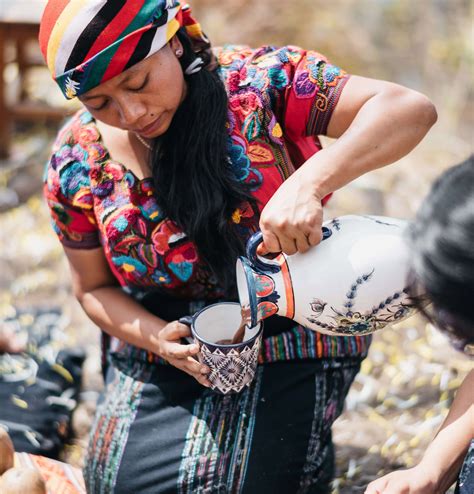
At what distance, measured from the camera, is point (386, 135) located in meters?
1.69

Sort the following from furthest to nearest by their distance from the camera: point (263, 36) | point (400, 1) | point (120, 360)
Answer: point (400, 1)
point (263, 36)
point (120, 360)

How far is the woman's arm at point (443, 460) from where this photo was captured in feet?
5.03

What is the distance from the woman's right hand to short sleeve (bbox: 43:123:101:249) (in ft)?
1.15

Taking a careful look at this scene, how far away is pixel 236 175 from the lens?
6.02 feet

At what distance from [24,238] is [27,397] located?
1.42 meters

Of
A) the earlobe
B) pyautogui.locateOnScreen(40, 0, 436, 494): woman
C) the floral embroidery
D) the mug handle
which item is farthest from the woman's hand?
the earlobe

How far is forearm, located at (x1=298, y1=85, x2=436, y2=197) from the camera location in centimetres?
162

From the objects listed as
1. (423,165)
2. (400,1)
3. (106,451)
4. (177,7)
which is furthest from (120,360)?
(400,1)

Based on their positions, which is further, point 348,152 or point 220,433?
point 220,433

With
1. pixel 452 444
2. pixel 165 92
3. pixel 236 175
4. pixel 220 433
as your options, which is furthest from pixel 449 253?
pixel 220 433

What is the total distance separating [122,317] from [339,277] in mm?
737

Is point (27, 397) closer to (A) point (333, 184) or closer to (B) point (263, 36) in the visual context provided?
(A) point (333, 184)

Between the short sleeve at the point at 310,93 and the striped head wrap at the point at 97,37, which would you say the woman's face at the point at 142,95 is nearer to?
the striped head wrap at the point at 97,37

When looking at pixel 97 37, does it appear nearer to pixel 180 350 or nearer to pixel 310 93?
pixel 310 93
